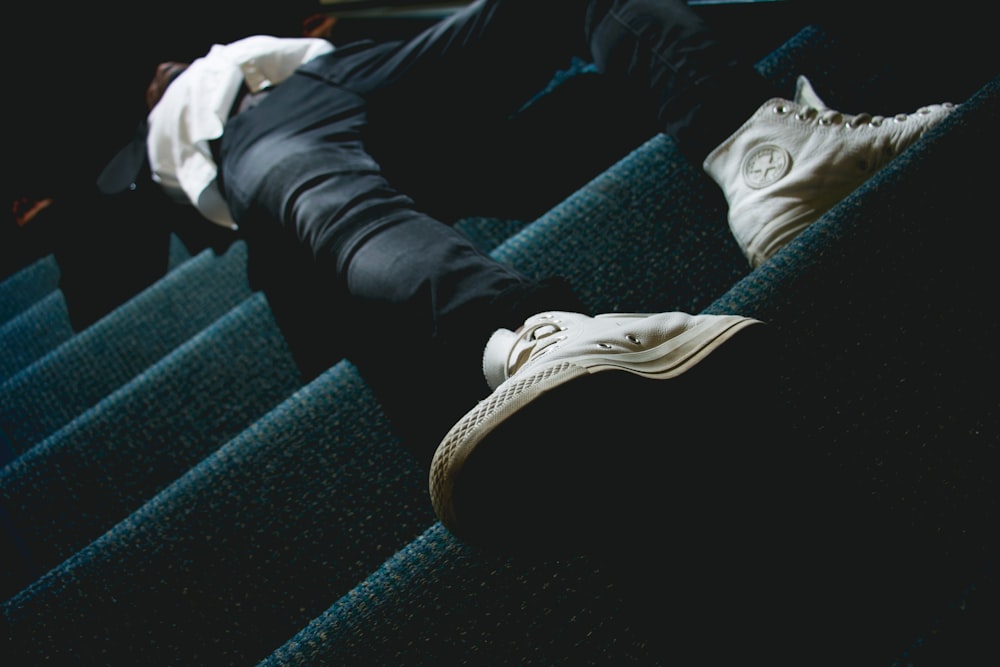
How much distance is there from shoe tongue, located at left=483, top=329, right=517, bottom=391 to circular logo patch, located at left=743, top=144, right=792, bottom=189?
49cm

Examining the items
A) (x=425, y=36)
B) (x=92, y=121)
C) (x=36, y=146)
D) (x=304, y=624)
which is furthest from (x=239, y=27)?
(x=304, y=624)

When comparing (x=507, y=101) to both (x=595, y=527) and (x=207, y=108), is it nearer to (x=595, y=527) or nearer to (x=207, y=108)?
(x=207, y=108)

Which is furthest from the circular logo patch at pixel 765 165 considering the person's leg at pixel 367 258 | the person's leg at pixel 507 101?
the person's leg at pixel 367 258

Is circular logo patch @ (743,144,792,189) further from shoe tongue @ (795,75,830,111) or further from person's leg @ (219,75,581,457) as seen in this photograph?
person's leg @ (219,75,581,457)

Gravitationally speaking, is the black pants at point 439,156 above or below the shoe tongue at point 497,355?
above

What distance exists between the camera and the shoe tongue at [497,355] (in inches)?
30.5

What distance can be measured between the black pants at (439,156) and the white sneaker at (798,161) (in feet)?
0.29

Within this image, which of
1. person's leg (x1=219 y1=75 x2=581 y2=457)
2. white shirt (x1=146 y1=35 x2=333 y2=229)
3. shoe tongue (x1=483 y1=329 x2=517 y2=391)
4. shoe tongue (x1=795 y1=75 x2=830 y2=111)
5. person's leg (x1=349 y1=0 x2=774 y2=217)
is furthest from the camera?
white shirt (x1=146 y1=35 x2=333 y2=229)

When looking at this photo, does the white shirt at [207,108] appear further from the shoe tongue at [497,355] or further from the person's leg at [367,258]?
the shoe tongue at [497,355]

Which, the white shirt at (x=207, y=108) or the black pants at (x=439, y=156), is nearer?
the black pants at (x=439, y=156)

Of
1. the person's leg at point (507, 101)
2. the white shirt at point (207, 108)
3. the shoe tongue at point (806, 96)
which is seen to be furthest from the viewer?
the white shirt at point (207, 108)

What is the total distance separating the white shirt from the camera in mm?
1463

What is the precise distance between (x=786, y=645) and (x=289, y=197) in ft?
3.42

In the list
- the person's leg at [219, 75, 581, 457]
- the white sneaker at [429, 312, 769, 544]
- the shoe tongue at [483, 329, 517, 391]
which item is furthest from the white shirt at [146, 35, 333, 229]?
the white sneaker at [429, 312, 769, 544]
